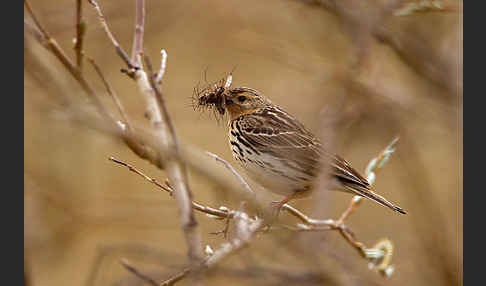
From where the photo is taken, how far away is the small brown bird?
13.6ft

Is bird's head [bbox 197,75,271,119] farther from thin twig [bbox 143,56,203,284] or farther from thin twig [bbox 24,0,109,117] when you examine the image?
thin twig [bbox 143,56,203,284]

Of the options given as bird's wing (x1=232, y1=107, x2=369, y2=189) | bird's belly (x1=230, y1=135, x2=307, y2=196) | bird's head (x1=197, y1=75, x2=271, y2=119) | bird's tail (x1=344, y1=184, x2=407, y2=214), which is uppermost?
bird's head (x1=197, y1=75, x2=271, y2=119)

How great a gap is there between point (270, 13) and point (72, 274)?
397 cm

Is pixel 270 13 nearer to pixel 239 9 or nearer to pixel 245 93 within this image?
pixel 239 9

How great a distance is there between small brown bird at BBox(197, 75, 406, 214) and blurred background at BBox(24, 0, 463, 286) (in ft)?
1.03

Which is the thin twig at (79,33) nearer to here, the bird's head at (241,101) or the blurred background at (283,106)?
the blurred background at (283,106)

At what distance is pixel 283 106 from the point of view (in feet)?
21.2

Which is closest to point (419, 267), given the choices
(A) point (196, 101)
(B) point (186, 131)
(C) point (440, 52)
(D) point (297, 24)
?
(C) point (440, 52)

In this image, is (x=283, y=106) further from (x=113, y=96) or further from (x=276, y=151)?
(x=113, y=96)

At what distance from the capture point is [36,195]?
520 centimetres

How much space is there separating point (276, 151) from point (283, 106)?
2104 mm

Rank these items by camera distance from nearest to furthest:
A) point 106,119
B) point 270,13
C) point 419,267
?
point 106,119
point 419,267
point 270,13

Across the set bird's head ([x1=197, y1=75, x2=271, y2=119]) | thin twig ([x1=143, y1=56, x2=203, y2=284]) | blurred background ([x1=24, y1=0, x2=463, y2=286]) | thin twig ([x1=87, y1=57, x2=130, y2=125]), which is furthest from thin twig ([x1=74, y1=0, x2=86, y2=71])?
bird's head ([x1=197, y1=75, x2=271, y2=119])

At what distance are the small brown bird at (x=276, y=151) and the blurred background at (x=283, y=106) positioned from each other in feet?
1.03
